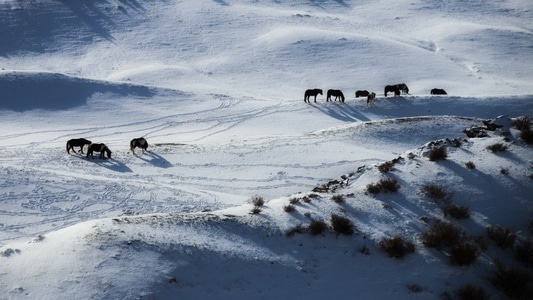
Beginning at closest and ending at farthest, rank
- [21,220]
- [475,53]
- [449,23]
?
1. [21,220]
2. [475,53]
3. [449,23]

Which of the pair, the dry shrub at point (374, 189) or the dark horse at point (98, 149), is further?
the dark horse at point (98, 149)

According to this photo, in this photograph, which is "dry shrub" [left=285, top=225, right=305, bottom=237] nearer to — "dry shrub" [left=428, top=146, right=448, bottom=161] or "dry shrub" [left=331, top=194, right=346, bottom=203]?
"dry shrub" [left=331, top=194, right=346, bottom=203]

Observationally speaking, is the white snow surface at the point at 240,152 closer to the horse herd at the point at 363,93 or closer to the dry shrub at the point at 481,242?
the dry shrub at the point at 481,242

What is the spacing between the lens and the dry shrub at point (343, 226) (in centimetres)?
1266

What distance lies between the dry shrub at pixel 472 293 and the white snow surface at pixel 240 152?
29 centimetres

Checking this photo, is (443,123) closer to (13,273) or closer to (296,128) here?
(296,128)

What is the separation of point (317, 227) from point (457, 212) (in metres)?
4.04

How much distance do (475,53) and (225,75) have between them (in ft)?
104

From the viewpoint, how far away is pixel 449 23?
6825cm

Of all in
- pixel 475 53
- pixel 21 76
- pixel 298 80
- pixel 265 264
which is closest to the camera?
pixel 265 264

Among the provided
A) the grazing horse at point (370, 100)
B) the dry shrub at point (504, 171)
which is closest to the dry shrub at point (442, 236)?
the dry shrub at point (504, 171)

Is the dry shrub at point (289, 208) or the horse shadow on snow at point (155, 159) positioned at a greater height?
the dry shrub at point (289, 208)

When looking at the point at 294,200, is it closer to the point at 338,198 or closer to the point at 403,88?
the point at 338,198

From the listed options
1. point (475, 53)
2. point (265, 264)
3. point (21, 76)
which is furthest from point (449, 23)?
point (265, 264)
